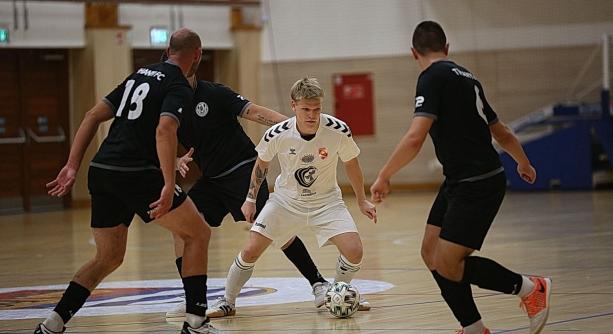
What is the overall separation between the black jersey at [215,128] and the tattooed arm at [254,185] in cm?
59

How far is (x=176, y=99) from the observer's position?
6309 millimetres

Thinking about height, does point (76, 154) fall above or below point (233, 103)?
below

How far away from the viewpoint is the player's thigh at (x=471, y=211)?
19.5 ft

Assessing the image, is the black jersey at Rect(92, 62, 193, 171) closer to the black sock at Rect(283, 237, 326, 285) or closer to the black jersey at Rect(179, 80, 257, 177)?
the black jersey at Rect(179, 80, 257, 177)

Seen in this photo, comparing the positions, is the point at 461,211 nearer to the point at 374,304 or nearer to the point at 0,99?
the point at 374,304

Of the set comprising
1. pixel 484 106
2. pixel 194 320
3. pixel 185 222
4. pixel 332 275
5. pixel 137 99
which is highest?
pixel 137 99

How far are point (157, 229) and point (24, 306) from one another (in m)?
8.48

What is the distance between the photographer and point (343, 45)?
76.1ft

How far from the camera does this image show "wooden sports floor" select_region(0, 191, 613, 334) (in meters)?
7.19

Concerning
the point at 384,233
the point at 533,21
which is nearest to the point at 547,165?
the point at 533,21

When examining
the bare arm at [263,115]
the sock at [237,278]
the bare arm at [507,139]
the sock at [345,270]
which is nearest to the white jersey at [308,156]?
the bare arm at [263,115]

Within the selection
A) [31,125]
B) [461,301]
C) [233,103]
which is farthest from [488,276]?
[31,125]

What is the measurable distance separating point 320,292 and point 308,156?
106 centimetres

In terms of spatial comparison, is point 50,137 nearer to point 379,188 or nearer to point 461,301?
point 379,188
